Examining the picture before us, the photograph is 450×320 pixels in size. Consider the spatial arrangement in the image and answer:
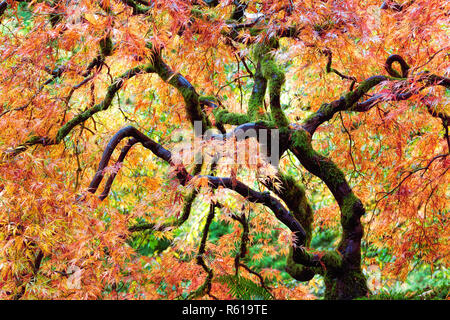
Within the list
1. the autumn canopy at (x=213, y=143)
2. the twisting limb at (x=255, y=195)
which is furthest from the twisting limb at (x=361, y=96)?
the twisting limb at (x=255, y=195)

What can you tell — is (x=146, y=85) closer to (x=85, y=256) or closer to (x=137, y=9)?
(x=137, y=9)

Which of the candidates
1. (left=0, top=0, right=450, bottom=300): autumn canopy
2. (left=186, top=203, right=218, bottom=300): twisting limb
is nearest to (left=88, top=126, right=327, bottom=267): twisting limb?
(left=0, top=0, right=450, bottom=300): autumn canopy

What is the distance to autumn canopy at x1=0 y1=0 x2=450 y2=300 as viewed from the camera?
1.88 meters

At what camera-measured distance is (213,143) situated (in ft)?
6.61

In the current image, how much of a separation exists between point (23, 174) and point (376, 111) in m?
2.23

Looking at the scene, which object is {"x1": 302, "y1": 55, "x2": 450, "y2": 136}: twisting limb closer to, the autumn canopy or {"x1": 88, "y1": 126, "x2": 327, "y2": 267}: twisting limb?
the autumn canopy

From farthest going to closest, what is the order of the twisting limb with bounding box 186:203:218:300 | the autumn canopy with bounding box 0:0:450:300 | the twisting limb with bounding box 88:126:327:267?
the twisting limb with bounding box 186:203:218:300, the twisting limb with bounding box 88:126:327:267, the autumn canopy with bounding box 0:0:450:300

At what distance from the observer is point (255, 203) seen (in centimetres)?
216

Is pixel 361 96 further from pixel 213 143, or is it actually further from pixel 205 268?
pixel 205 268

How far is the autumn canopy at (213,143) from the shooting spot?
6.17ft

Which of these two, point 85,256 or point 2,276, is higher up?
point 85,256

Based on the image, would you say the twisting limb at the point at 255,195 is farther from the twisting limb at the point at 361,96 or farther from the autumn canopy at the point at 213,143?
the twisting limb at the point at 361,96

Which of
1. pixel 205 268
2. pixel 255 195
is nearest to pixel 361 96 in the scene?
pixel 255 195
